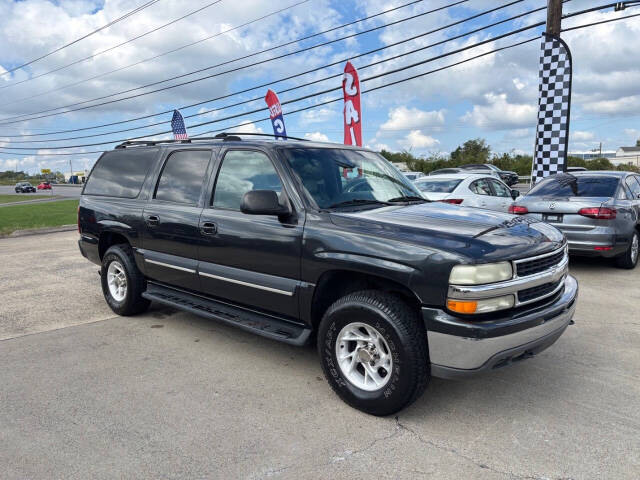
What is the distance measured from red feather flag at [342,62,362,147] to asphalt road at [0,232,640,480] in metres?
9.70

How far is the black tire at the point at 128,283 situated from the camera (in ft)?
17.1

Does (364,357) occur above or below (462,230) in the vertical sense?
below

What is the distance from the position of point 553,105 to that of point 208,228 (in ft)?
37.2

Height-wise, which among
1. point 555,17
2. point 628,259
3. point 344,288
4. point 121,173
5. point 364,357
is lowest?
point 628,259

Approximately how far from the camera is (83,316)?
18.1 ft

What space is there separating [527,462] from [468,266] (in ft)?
3.70

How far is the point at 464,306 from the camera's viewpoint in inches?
112

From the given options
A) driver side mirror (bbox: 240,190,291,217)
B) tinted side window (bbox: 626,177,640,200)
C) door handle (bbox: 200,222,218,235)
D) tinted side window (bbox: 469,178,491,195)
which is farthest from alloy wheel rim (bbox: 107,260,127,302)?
tinted side window (bbox: 626,177,640,200)

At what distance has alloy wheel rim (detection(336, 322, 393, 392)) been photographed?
319cm

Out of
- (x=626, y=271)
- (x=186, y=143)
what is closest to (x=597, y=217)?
(x=626, y=271)

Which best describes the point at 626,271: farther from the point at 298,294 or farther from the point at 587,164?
the point at 587,164

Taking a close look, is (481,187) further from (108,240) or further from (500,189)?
(108,240)

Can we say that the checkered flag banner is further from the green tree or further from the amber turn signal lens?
the green tree

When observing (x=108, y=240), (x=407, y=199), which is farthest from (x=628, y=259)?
(x=108, y=240)
